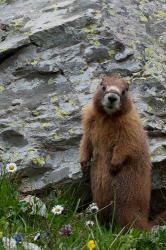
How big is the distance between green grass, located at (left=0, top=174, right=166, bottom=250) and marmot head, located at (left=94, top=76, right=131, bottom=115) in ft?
3.10

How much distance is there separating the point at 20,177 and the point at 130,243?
Result: 83.0 inches

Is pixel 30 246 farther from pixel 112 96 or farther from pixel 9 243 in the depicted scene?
pixel 112 96

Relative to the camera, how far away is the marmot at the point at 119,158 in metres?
8.08

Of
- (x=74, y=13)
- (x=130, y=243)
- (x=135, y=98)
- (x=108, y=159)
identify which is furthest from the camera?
(x=74, y=13)

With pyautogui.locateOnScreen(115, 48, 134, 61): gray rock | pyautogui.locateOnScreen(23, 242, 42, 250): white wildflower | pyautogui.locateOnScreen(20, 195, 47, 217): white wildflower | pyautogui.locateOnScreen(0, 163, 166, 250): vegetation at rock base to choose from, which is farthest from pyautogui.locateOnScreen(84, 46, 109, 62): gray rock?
pyautogui.locateOnScreen(23, 242, 42, 250): white wildflower

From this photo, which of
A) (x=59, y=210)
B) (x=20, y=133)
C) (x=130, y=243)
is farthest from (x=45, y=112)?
(x=130, y=243)

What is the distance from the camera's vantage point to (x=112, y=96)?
7.95 metres

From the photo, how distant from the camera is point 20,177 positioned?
8.20 meters

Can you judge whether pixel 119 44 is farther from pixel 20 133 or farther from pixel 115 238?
pixel 115 238

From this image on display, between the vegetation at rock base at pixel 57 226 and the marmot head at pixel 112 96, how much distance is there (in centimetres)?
93

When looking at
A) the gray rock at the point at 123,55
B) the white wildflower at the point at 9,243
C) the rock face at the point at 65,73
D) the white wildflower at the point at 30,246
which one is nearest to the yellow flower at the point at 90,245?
the white wildflower at the point at 30,246

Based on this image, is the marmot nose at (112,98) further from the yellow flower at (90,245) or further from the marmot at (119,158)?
the yellow flower at (90,245)

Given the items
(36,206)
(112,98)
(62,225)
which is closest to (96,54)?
(112,98)

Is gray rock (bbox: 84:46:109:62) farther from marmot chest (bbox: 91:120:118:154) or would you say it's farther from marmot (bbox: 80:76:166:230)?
marmot chest (bbox: 91:120:118:154)
